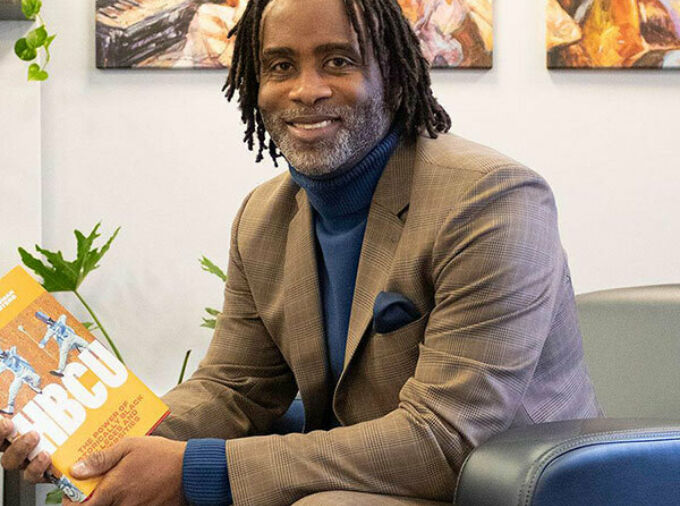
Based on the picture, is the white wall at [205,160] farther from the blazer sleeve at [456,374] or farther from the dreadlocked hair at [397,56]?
the blazer sleeve at [456,374]

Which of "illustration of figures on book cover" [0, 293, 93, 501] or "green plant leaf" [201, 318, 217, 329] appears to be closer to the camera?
"illustration of figures on book cover" [0, 293, 93, 501]

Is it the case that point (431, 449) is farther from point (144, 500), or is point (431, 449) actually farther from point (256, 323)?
point (256, 323)

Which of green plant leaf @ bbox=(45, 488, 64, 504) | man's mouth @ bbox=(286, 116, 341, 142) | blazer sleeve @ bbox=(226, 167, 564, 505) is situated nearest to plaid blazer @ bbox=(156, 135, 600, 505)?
blazer sleeve @ bbox=(226, 167, 564, 505)

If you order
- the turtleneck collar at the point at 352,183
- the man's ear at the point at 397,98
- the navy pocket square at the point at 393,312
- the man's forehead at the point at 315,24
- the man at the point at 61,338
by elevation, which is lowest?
the man at the point at 61,338

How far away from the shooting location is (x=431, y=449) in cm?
144

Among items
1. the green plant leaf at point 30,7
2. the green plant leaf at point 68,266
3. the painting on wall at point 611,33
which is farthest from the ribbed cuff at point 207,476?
the painting on wall at point 611,33

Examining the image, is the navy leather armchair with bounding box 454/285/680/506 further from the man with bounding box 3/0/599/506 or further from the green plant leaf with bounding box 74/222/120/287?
the green plant leaf with bounding box 74/222/120/287

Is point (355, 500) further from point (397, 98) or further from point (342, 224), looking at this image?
point (397, 98)

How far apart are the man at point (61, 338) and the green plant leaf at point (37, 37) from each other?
1.45 meters

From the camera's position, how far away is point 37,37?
2.85 m

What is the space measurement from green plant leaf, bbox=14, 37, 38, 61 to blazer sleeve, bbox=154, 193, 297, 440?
3.85ft

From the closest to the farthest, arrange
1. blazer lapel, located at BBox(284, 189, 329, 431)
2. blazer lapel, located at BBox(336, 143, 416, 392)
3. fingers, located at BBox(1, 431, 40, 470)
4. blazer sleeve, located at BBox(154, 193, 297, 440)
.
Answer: fingers, located at BBox(1, 431, 40, 470) < blazer lapel, located at BBox(336, 143, 416, 392) < blazer lapel, located at BBox(284, 189, 329, 431) < blazer sleeve, located at BBox(154, 193, 297, 440)

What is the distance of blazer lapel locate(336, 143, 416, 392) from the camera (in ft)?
5.40

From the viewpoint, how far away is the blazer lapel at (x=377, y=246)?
1.65 m
